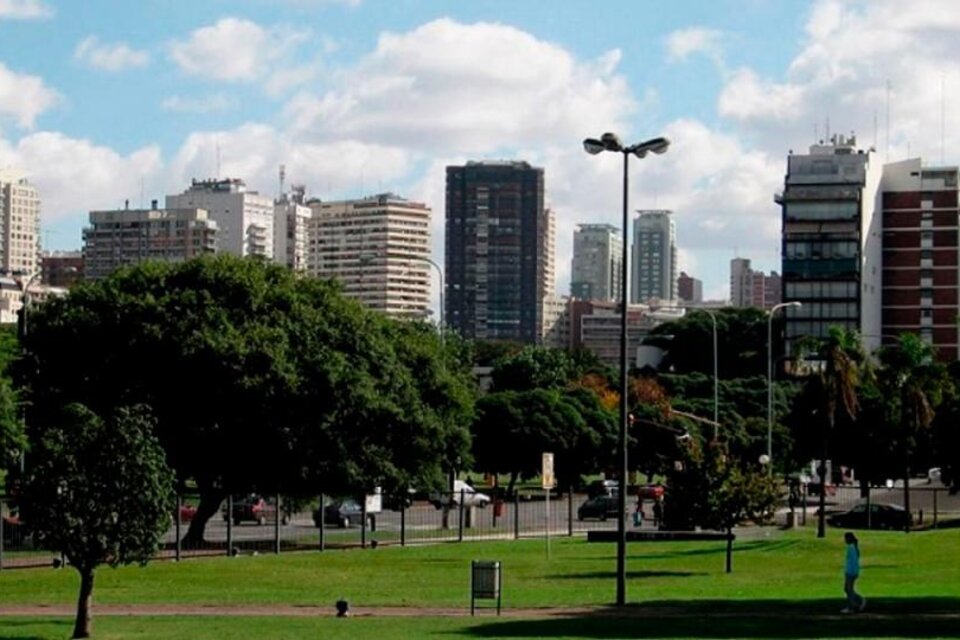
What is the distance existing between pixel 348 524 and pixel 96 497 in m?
41.4

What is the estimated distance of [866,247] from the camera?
166625mm

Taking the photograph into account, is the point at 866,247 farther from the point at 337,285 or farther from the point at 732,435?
the point at 337,285

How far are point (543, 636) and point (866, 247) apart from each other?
140149 mm

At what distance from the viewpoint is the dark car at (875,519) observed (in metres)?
72.3

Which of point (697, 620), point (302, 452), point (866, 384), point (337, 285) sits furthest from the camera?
point (866, 384)

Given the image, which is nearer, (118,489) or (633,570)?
(118,489)

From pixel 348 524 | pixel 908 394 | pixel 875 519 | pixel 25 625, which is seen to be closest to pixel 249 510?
pixel 348 524

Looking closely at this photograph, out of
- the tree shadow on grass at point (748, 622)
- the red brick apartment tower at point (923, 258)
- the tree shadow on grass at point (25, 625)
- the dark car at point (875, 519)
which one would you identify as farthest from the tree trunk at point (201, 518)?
the red brick apartment tower at point (923, 258)

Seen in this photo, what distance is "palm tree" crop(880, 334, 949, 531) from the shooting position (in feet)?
235

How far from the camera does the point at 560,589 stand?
42656 mm

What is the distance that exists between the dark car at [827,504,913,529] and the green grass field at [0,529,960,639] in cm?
863

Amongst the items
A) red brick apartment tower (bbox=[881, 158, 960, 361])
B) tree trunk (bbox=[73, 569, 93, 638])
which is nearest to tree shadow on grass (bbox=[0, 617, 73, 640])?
tree trunk (bbox=[73, 569, 93, 638])

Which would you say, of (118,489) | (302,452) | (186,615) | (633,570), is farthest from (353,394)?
(118,489)

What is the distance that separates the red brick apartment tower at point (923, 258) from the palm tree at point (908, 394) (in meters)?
84.1
